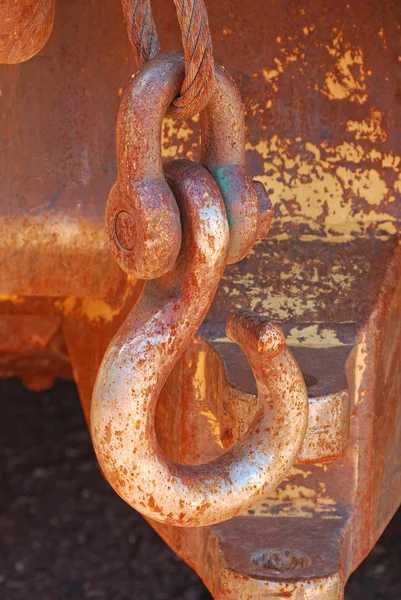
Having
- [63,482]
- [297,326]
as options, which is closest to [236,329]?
[297,326]

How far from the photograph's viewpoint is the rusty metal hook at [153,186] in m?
0.76

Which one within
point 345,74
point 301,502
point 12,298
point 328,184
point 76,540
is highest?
point 345,74

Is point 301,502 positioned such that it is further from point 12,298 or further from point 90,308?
point 12,298

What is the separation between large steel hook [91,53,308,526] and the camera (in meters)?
0.76

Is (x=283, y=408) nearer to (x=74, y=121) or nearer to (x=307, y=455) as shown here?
(x=307, y=455)

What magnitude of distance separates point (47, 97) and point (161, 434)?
437 mm

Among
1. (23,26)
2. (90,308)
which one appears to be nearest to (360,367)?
(90,308)

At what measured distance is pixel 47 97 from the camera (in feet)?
3.89

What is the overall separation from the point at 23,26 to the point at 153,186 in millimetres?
250

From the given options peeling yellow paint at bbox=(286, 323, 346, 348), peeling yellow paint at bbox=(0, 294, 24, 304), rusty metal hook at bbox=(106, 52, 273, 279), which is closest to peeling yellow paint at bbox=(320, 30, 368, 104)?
peeling yellow paint at bbox=(286, 323, 346, 348)

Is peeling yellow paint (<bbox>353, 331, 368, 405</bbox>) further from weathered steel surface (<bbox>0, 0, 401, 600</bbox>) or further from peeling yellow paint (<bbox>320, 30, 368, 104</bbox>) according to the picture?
peeling yellow paint (<bbox>320, 30, 368, 104</bbox>)

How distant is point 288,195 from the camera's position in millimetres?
1191

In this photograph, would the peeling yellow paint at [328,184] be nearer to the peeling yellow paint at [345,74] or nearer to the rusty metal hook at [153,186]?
the peeling yellow paint at [345,74]

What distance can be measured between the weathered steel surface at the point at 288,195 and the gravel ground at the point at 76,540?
0.79 metres
